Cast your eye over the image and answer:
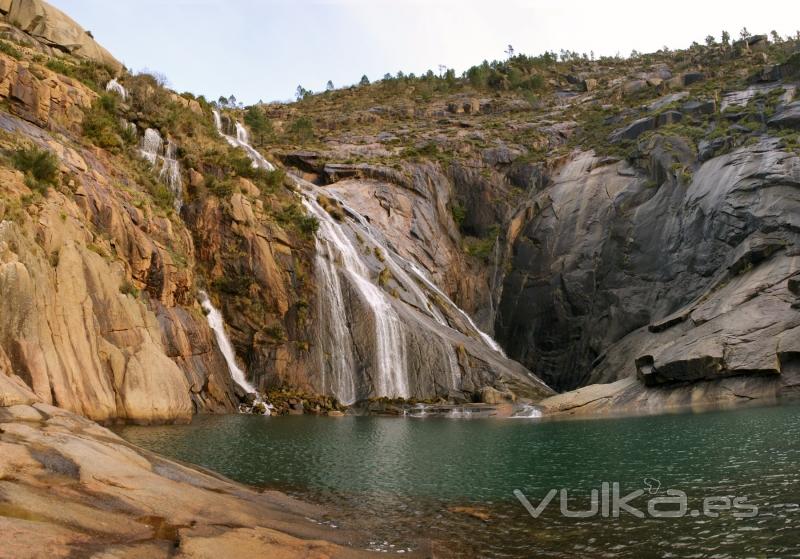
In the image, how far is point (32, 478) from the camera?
9.84m

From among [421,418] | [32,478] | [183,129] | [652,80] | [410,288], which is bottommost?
[421,418]

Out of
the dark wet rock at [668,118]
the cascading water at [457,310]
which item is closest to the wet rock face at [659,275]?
the cascading water at [457,310]

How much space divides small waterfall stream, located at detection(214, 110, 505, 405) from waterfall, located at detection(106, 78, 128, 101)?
11.7 m

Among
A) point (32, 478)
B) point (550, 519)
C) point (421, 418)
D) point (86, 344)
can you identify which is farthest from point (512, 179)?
point (32, 478)

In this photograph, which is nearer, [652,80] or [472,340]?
[472,340]

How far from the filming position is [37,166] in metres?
29.6

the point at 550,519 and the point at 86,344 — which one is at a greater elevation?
the point at 86,344

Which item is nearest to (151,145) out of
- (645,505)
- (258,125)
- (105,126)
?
(105,126)

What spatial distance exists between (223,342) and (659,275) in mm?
33440

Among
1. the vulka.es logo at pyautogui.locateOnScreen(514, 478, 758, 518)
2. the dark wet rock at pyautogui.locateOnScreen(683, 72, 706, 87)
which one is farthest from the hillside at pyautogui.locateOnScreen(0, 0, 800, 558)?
the dark wet rock at pyautogui.locateOnScreen(683, 72, 706, 87)

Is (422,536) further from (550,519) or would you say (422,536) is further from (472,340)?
(472,340)

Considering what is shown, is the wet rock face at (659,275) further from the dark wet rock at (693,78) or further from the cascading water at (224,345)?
the dark wet rock at (693,78)

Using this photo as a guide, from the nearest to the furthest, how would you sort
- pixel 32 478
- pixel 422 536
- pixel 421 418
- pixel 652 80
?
pixel 32 478, pixel 422 536, pixel 421 418, pixel 652 80

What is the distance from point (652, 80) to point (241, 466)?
93.2 metres
